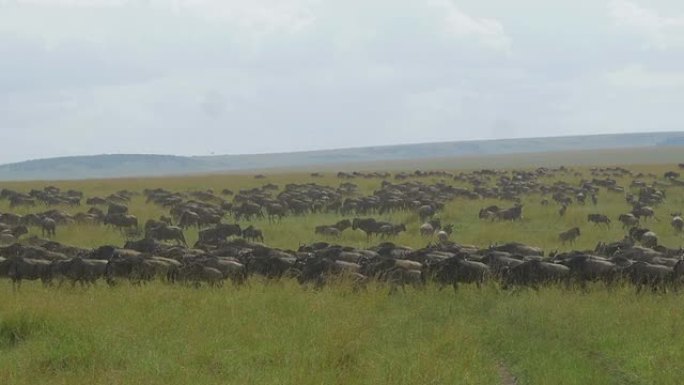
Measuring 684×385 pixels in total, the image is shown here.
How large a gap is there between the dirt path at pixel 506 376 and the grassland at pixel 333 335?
51 millimetres

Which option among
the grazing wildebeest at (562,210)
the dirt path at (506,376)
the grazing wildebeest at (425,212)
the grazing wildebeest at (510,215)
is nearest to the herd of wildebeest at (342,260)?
the grazing wildebeest at (562,210)

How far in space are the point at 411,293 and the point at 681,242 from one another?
13596 mm

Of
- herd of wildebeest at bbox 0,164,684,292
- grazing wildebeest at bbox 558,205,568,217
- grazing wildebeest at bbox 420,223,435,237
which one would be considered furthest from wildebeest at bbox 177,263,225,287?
grazing wildebeest at bbox 558,205,568,217

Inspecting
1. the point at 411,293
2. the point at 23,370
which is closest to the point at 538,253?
the point at 411,293

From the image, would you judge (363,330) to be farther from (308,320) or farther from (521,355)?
(521,355)

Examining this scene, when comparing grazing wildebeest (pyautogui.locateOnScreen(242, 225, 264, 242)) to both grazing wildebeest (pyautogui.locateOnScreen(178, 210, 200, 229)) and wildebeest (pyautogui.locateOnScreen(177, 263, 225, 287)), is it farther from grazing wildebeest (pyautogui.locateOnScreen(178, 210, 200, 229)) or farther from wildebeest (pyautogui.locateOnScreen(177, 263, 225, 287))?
wildebeest (pyautogui.locateOnScreen(177, 263, 225, 287))

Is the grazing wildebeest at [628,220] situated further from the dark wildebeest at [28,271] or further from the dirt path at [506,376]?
the dark wildebeest at [28,271]

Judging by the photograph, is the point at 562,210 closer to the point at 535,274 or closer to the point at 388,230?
the point at 388,230

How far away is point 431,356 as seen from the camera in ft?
34.0

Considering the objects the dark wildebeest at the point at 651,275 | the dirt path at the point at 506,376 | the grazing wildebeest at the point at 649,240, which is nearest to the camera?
the dirt path at the point at 506,376

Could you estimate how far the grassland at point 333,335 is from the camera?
969 cm

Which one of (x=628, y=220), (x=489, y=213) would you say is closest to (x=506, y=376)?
(x=628, y=220)

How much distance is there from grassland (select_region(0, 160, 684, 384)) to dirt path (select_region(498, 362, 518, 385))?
2.0 inches

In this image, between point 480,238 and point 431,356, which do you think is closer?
point 431,356
